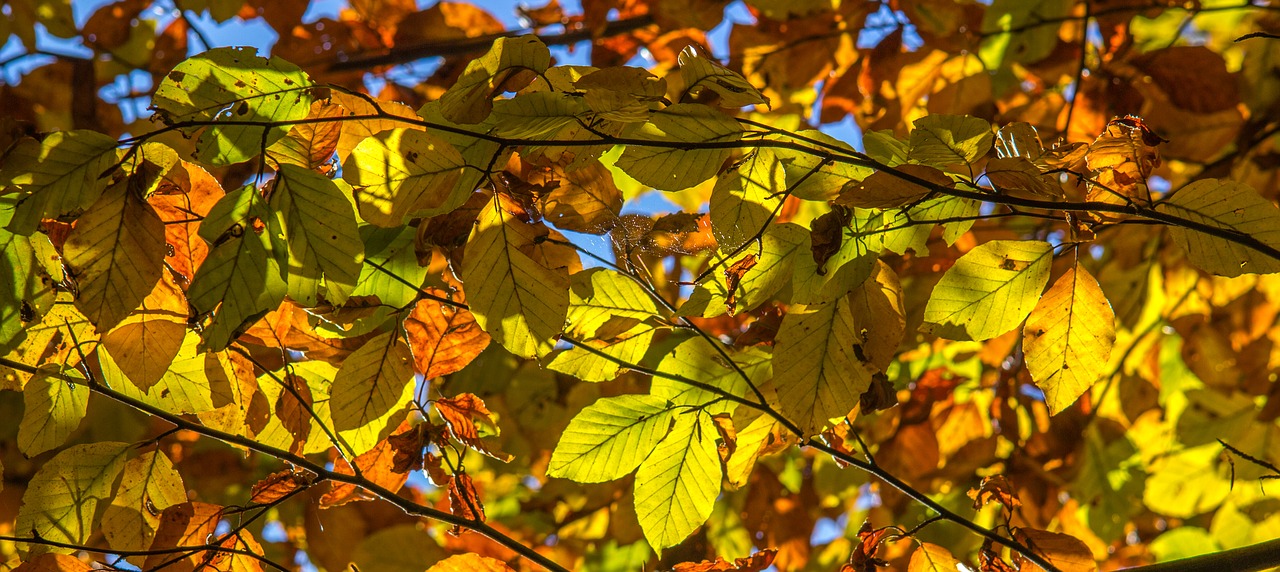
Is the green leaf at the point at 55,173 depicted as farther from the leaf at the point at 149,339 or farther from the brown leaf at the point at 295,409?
the brown leaf at the point at 295,409

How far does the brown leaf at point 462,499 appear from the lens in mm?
933

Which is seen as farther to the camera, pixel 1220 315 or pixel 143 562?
pixel 1220 315

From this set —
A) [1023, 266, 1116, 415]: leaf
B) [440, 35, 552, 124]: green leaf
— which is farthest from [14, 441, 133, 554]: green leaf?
[1023, 266, 1116, 415]: leaf

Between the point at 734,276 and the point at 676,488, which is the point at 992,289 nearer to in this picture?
the point at 734,276

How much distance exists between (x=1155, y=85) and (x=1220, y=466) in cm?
93

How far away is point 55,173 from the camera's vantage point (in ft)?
2.14

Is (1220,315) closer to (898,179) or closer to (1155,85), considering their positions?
(1155,85)

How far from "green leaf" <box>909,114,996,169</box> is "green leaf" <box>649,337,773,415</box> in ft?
1.08

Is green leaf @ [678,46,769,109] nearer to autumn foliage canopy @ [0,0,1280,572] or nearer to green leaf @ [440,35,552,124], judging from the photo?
autumn foliage canopy @ [0,0,1280,572]

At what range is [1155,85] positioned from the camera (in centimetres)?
186

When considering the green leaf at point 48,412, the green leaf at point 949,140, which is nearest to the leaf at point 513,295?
the green leaf at point 949,140

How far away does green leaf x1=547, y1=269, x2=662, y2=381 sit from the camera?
2.97ft

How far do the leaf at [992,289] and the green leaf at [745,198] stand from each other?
0.18m

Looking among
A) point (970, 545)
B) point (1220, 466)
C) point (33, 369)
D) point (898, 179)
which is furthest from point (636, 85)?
point (1220, 466)
